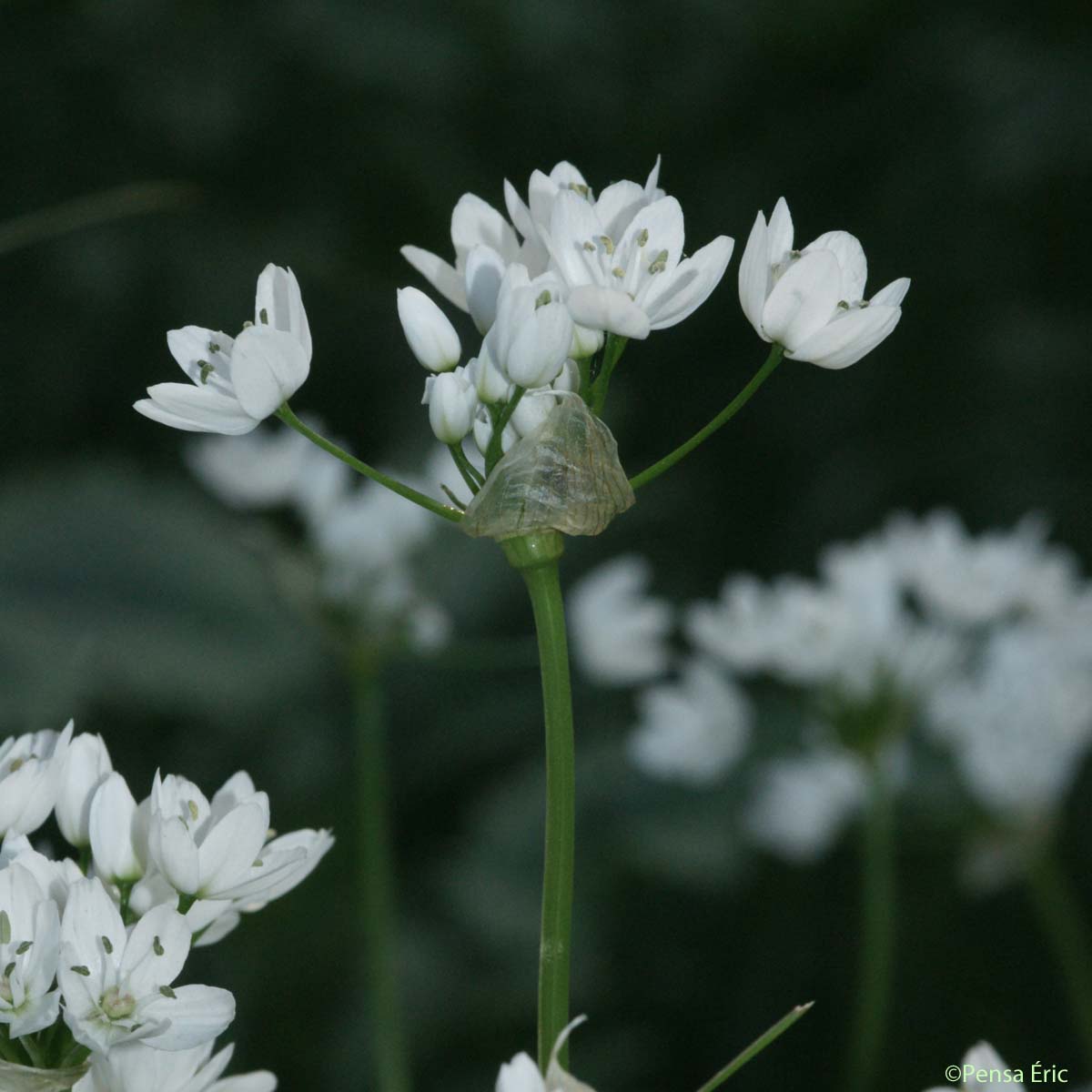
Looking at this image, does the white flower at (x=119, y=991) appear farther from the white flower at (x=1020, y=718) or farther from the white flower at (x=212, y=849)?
the white flower at (x=1020, y=718)

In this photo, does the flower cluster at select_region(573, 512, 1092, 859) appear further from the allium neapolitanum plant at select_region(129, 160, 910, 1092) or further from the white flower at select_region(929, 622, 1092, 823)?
the allium neapolitanum plant at select_region(129, 160, 910, 1092)

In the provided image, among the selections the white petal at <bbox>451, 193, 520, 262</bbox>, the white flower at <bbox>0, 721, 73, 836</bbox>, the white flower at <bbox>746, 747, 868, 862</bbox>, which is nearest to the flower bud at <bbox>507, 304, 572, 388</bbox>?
the white petal at <bbox>451, 193, 520, 262</bbox>

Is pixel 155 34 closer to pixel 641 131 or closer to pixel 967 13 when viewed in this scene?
pixel 641 131

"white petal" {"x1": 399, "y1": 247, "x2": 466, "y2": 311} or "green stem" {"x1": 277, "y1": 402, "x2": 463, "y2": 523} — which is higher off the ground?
"white petal" {"x1": 399, "y1": 247, "x2": 466, "y2": 311}

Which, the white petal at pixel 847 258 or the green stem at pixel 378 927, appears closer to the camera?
the white petal at pixel 847 258

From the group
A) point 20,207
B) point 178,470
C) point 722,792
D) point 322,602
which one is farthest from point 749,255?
point 20,207

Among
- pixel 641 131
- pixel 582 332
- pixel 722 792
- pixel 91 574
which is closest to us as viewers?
pixel 582 332

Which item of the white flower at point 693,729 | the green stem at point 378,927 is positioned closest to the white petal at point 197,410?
the green stem at point 378,927
